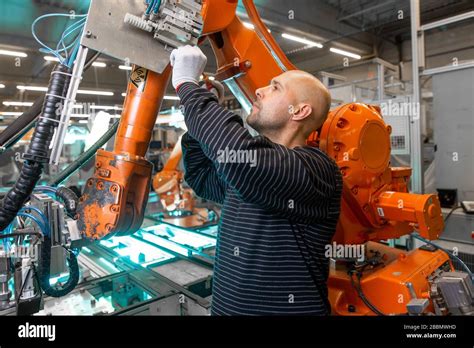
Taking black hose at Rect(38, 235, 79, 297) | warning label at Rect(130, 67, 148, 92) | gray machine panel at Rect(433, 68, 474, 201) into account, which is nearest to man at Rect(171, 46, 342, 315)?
warning label at Rect(130, 67, 148, 92)

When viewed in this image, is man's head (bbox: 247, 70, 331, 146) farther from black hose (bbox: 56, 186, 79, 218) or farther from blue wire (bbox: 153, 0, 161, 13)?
black hose (bbox: 56, 186, 79, 218)

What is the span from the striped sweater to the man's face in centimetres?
16

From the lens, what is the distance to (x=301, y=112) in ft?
4.61

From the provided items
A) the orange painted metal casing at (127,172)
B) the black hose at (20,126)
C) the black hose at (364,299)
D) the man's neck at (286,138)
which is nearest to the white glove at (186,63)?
the orange painted metal casing at (127,172)

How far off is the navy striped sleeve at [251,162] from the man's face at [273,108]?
195 millimetres

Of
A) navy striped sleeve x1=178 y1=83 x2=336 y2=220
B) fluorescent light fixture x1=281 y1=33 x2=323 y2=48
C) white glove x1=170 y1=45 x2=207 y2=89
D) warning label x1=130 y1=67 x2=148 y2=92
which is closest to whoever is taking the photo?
navy striped sleeve x1=178 y1=83 x2=336 y2=220

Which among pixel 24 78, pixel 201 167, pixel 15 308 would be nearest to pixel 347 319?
pixel 201 167

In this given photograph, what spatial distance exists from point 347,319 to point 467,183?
2979 mm

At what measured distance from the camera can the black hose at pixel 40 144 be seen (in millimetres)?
1162

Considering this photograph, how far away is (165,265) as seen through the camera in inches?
108

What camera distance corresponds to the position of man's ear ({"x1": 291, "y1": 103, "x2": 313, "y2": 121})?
140 centimetres

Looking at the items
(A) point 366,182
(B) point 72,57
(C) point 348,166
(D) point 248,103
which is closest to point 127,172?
(B) point 72,57

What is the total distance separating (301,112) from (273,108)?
124mm

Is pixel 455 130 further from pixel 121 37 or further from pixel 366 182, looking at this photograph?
pixel 121 37
